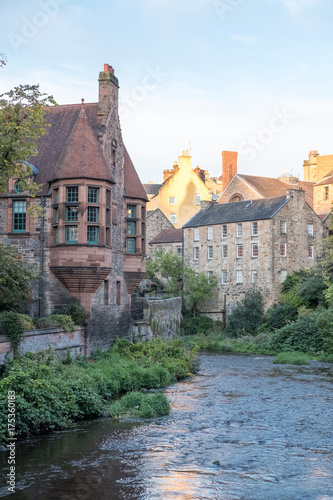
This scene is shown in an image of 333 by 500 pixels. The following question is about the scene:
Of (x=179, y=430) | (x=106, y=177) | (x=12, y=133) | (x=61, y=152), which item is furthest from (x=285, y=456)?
(x=61, y=152)

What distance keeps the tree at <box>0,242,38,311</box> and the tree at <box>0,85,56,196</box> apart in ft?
7.49

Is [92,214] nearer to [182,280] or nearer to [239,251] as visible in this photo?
[239,251]

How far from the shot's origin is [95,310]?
2797cm

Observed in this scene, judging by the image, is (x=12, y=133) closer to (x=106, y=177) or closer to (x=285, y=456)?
(x=106, y=177)

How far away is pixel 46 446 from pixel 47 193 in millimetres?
13919

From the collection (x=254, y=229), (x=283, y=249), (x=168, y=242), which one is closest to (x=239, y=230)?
(x=254, y=229)

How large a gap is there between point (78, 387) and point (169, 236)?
44473 millimetres

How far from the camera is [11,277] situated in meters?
21.4

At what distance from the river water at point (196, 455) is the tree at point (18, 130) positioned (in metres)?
8.27

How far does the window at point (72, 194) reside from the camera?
27094 millimetres

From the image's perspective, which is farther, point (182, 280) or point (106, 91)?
point (182, 280)

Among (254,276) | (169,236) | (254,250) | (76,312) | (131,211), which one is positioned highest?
(169,236)

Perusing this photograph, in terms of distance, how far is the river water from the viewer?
42.8 feet

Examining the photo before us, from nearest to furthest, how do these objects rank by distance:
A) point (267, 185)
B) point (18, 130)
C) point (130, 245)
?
point (18, 130), point (130, 245), point (267, 185)
